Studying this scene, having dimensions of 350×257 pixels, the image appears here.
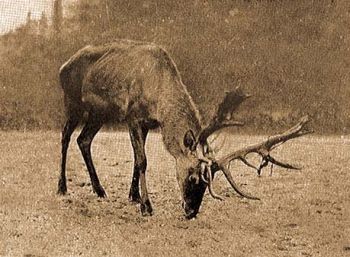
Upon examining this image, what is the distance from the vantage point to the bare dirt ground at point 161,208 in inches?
117

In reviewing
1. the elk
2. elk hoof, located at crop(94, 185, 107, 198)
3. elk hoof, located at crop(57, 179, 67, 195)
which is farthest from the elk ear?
elk hoof, located at crop(57, 179, 67, 195)

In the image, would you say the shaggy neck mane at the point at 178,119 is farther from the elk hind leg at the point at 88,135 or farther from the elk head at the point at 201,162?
the elk hind leg at the point at 88,135

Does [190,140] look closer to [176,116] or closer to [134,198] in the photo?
[176,116]

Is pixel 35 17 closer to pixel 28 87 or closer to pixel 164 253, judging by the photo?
pixel 28 87

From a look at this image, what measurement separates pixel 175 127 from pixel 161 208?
0.98 ft

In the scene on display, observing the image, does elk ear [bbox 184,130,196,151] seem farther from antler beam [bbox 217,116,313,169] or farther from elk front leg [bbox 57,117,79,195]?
elk front leg [bbox 57,117,79,195]

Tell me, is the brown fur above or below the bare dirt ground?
above

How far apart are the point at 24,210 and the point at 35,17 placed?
2.30 ft

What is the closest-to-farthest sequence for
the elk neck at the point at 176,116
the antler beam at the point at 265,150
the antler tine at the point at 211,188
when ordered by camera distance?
the antler tine at the point at 211,188
the antler beam at the point at 265,150
the elk neck at the point at 176,116

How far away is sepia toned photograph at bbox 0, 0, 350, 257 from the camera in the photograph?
3039 mm

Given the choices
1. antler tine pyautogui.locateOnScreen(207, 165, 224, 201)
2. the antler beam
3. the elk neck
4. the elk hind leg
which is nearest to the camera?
antler tine pyautogui.locateOnScreen(207, 165, 224, 201)

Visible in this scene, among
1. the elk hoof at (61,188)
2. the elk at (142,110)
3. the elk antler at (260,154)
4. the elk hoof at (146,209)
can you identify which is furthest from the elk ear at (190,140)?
the elk hoof at (61,188)

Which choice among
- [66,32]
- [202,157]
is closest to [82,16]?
[66,32]

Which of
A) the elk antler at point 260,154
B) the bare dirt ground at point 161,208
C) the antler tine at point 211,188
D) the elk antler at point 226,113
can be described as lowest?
the bare dirt ground at point 161,208
